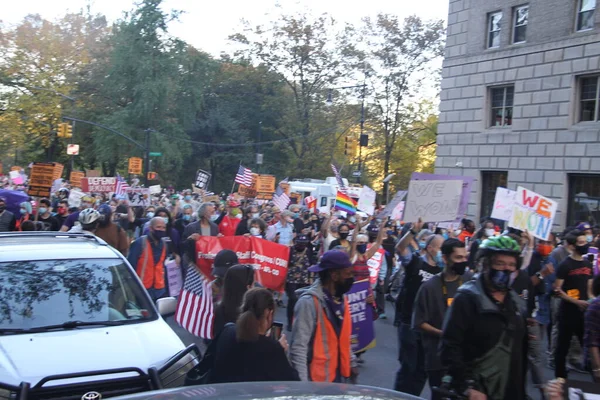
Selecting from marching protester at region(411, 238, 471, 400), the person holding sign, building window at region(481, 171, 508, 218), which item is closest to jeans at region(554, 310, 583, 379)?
the person holding sign

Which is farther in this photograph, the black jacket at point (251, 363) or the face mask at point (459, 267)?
the face mask at point (459, 267)

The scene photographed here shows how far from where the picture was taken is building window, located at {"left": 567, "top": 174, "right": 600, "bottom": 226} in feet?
73.9

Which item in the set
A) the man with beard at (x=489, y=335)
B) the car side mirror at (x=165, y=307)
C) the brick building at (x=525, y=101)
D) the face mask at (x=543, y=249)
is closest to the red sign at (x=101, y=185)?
the brick building at (x=525, y=101)

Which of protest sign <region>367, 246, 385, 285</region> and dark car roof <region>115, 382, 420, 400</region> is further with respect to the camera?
protest sign <region>367, 246, 385, 285</region>

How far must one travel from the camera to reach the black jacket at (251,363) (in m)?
3.80

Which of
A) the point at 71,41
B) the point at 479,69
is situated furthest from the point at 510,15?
the point at 71,41

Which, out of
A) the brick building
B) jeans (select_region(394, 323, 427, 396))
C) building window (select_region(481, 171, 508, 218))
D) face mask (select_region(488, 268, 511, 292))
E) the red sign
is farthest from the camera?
building window (select_region(481, 171, 508, 218))

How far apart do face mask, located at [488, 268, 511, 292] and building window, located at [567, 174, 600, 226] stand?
786 inches

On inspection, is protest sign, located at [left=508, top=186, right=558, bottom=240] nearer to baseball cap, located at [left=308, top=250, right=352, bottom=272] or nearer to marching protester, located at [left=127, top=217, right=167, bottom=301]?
marching protester, located at [left=127, top=217, right=167, bottom=301]

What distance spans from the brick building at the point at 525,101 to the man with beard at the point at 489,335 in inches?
790

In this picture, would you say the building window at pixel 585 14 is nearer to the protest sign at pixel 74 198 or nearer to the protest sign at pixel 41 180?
the protest sign at pixel 74 198

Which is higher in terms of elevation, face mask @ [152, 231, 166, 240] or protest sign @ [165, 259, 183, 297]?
face mask @ [152, 231, 166, 240]

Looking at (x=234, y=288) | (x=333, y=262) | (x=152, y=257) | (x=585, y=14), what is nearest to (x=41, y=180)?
(x=152, y=257)

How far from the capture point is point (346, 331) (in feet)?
15.2
